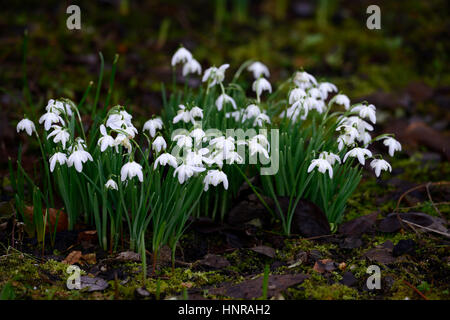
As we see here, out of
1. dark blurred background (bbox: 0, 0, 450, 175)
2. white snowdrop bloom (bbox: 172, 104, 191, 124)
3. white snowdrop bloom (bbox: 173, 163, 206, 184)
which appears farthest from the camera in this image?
dark blurred background (bbox: 0, 0, 450, 175)

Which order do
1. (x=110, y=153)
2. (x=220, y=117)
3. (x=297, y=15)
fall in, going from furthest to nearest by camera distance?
(x=297, y=15) < (x=220, y=117) < (x=110, y=153)

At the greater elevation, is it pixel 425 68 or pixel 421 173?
pixel 425 68

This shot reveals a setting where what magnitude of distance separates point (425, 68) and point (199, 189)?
3.46 meters

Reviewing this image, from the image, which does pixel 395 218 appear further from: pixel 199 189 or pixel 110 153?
pixel 110 153

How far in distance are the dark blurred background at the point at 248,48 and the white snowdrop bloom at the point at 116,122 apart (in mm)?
1184

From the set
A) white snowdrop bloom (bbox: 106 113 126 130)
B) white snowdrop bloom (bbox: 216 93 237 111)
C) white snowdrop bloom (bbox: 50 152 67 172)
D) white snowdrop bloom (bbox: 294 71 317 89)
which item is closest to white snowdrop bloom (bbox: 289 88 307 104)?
white snowdrop bloom (bbox: 294 71 317 89)

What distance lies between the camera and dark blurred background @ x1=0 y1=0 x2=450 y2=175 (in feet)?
13.6

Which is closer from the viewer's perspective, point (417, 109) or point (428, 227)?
point (428, 227)

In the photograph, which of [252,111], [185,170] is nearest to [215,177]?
[185,170]

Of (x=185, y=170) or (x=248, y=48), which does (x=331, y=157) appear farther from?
(x=248, y=48)

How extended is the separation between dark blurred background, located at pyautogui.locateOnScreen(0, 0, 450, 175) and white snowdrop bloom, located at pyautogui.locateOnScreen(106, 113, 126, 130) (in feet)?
3.88

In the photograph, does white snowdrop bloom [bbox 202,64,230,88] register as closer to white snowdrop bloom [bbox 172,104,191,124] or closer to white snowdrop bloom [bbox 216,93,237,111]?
white snowdrop bloom [bbox 216,93,237,111]
